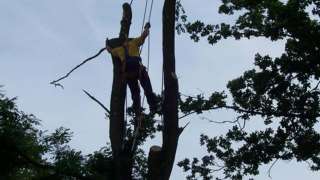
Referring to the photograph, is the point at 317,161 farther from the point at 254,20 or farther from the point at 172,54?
the point at 172,54

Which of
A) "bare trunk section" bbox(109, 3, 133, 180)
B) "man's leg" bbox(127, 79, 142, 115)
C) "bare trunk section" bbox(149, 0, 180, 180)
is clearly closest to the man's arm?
"bare trunk section" bbox(109, 3, 133, 180)

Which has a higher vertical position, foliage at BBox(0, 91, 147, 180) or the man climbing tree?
the man climbing tree

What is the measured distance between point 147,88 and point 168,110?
76.6 inches

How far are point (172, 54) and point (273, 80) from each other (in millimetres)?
5515

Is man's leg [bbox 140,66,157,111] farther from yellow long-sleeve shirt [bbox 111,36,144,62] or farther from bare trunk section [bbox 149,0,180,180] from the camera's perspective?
bare trunk section [bbox 149,0,180,180]

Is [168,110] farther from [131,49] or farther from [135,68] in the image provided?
[131,49]

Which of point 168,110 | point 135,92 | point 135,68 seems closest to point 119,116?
point 168,110

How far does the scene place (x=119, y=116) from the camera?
725 cm

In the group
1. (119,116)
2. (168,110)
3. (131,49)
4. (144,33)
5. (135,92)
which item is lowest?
(168,110)

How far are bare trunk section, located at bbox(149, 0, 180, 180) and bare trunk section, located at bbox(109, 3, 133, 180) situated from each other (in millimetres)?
332

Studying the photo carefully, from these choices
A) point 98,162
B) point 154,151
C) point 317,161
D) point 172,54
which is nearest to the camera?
point 154,151

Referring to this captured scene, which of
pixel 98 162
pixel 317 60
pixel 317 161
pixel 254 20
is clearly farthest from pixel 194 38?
pixel 98 162

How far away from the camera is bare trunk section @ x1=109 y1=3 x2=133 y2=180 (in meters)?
6.50

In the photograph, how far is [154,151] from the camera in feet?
20.8
